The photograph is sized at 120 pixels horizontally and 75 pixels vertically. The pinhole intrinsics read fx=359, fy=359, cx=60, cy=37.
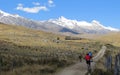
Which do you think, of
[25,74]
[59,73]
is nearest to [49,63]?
[59,73]

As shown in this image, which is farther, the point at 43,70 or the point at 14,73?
the point at 43,70

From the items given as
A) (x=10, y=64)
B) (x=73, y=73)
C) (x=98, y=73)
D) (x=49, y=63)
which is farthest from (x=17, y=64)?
(x=98, y=73)

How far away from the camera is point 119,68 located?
84.1 ft

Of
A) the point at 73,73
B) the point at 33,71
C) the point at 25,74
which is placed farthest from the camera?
the point at 73,73

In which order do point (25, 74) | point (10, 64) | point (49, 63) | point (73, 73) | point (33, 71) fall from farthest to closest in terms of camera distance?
point (49, 63) → point (10, 64) → point (73, 73) → point (33, 71) → point (25, 74)

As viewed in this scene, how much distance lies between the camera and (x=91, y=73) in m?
27.9

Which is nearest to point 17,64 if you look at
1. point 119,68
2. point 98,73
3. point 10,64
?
point 10,64

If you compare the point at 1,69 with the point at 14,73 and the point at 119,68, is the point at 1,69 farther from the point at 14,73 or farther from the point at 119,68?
the point at 119,68

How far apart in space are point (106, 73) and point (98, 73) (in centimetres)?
82

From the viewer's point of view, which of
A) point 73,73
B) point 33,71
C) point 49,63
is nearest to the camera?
point 33,71

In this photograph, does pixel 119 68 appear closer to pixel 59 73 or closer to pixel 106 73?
pixel 106 73

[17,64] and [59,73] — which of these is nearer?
[59,73]

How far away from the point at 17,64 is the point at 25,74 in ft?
22.4

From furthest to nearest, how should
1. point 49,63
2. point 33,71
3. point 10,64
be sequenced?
1. point 49,63
2. point 10,64
3. point 33,71
